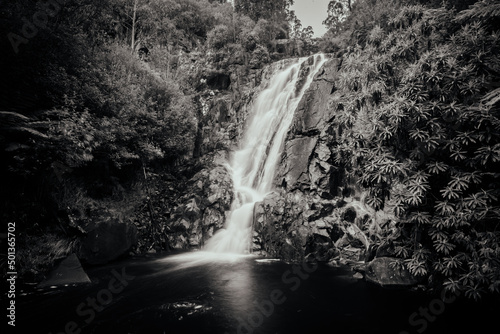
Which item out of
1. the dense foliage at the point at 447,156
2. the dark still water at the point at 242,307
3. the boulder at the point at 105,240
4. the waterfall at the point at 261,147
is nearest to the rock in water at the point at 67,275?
the dark still water at the point at 242,307

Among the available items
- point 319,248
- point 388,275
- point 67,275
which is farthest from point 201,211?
point 388,275

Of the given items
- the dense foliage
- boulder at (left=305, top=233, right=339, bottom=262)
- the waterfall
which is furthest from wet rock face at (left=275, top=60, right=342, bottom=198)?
the dense foliage

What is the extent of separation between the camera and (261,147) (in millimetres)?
15594

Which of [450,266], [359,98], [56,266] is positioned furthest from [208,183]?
[450,266]

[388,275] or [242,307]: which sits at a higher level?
[388,275]

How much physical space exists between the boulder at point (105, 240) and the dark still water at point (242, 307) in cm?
69

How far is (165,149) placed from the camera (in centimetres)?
1510

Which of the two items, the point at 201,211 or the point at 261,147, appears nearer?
the point at 201,211

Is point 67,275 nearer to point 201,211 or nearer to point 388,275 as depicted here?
point 201,211

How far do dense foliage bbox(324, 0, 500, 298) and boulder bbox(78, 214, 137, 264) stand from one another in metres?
8.89

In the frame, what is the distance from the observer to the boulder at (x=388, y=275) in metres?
6.86

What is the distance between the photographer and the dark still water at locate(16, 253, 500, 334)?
197 inches

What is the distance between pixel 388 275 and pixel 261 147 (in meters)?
10.1

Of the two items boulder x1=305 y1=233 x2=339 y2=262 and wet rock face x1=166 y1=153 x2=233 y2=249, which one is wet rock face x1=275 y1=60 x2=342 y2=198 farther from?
wet rock face x1=166 y1=153 x2=233 y2=249
